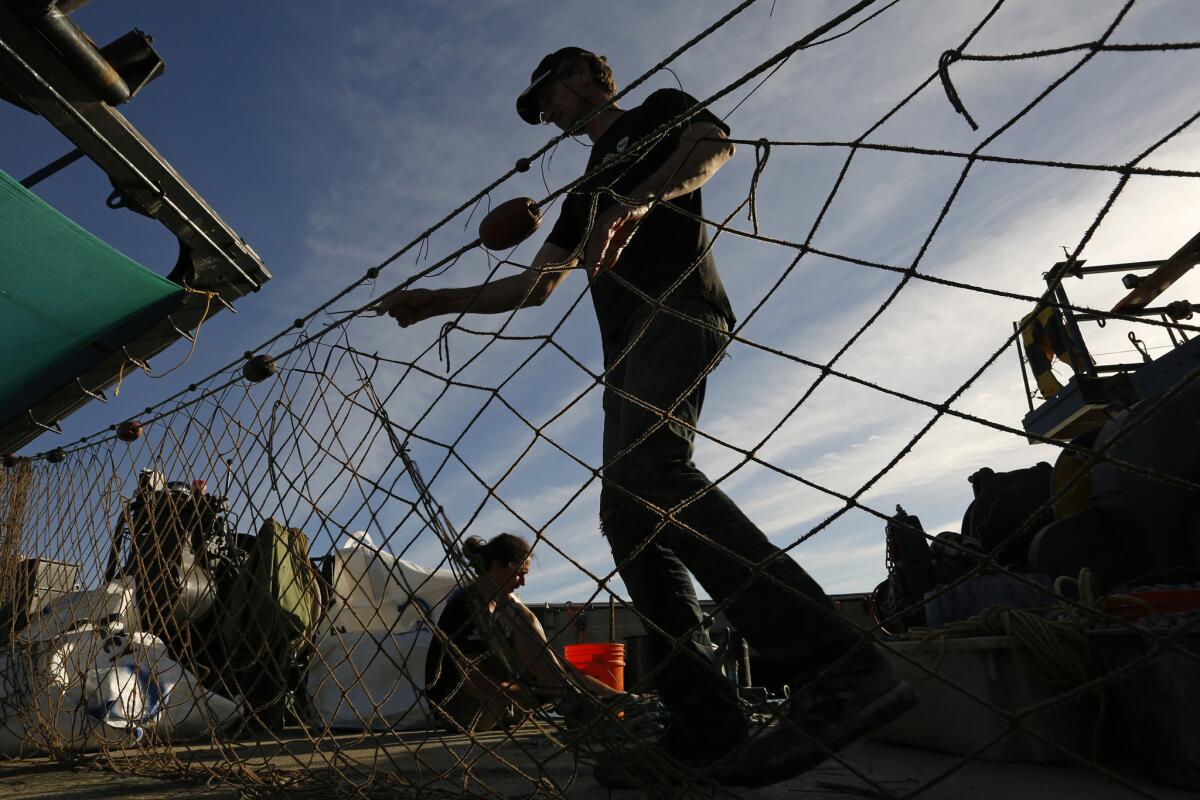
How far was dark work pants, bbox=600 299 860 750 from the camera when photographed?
1.07 metres

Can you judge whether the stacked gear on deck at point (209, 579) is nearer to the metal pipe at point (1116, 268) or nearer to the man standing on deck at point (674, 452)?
the man standing on deck at point (674, 452)

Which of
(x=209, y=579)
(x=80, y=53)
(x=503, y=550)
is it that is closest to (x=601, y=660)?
(x=503, y=550)

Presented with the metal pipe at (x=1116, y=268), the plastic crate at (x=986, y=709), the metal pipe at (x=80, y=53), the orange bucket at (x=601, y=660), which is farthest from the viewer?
the metal pipe at (x=1116, y=268)

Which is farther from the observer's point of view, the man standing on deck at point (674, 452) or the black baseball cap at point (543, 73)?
the black baseball cap at point (543, 73)

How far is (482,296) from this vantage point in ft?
5.04

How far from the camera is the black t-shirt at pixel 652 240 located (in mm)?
1455

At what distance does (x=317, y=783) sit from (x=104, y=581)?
5.42 feet

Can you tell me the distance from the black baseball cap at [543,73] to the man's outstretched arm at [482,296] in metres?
0.42

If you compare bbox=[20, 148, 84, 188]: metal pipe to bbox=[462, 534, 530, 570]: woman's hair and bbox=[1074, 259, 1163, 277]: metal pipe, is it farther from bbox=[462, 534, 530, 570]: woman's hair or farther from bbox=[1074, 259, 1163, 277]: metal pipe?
bbox=[1074, 259, 1163, 277]: metal pipe

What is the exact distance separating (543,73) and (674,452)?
103 centimetres

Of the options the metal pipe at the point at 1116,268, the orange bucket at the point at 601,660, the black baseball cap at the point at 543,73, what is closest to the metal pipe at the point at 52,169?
the black baseball cap at the point at 543,73

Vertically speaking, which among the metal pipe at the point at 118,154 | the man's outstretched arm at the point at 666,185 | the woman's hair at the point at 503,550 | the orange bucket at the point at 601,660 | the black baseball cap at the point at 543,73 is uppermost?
the metal pipe at the point at 118,154

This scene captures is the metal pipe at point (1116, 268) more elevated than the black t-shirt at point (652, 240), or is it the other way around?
the metal pipe at point (1116, 268)

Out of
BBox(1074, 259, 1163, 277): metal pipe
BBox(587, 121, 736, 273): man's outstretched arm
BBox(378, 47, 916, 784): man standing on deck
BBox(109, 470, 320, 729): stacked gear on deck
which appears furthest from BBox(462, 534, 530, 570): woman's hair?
BBox(1074, 259, 1163, 277): metal pipe
